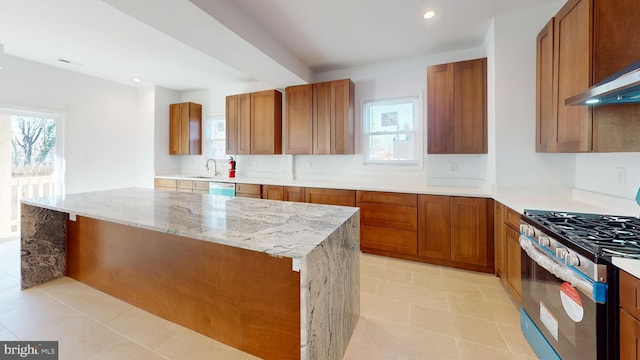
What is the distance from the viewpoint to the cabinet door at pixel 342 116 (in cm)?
368

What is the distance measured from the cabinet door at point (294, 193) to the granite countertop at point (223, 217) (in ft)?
4.80

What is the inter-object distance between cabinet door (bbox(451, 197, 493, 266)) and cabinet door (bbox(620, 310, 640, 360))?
5.65ft

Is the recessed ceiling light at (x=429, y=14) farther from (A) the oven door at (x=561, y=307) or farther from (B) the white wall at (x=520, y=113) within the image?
Answer: (A) the oven door at (x=561, y=307)

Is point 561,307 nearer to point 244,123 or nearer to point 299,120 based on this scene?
point 299,120

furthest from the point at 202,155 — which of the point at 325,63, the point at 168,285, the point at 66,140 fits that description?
the point at 168,285

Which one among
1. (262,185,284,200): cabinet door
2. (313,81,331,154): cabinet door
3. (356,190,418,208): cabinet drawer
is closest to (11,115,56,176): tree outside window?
(262,185,284,200): cabinet door

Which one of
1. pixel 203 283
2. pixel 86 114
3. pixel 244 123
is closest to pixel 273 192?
pixel 244 123

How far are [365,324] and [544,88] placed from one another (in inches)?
104

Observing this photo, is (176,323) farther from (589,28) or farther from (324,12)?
(589,28)

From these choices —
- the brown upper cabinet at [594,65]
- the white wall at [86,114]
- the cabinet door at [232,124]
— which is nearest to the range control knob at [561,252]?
the brown upper cabinet at [594,65]

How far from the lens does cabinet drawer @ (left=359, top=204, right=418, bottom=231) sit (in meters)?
3.05

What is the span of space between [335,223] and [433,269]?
1.97 metres

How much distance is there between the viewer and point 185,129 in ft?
16.8

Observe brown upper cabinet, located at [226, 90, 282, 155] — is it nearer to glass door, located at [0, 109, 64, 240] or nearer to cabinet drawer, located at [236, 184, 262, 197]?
cabinet drawer, located at [236, 184, 262, 197]
